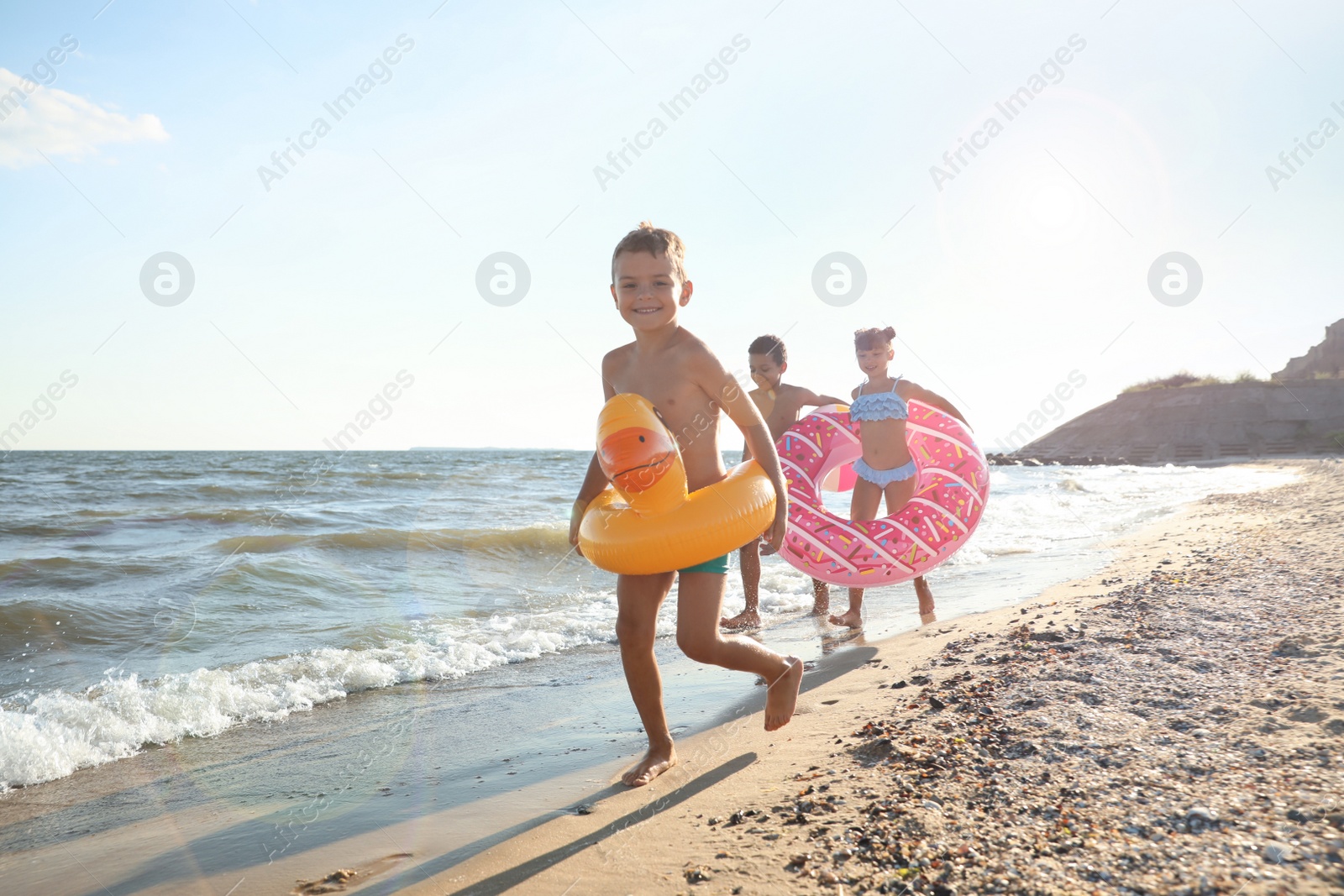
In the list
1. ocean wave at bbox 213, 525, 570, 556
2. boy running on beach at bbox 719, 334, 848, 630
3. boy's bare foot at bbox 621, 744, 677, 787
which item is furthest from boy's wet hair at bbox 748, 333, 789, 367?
ocean wave at bbox 213, 525, 570, 556

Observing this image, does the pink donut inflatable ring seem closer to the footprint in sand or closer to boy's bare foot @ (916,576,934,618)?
boy's bare foot @ (916,576,934,618)

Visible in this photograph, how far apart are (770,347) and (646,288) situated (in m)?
2.83

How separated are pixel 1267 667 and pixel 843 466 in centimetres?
366

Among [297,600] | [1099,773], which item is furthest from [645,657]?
[297,600]

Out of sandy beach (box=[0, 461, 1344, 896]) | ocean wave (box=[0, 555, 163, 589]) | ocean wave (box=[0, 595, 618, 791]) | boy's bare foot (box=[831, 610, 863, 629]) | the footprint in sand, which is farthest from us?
ocean wave (box=[0, 555, 163, 589])

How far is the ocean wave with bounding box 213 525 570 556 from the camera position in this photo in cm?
941

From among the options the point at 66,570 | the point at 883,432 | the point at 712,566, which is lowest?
the point at 712,566

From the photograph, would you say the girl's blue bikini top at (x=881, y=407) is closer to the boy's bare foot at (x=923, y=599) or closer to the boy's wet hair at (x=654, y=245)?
the boy's bare foot at (x=923, y=599)

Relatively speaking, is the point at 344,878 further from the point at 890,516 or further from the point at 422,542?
the point at 422,542

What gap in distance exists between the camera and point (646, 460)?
261 centimetres

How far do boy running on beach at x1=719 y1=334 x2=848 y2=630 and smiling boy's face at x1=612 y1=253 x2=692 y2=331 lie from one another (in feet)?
8.56

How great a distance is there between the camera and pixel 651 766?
2.62 metres

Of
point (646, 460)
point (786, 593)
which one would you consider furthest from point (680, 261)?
point (786, 593)

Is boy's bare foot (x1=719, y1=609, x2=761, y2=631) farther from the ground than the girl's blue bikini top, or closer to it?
closer to it
